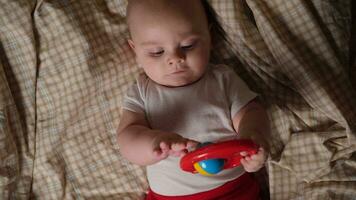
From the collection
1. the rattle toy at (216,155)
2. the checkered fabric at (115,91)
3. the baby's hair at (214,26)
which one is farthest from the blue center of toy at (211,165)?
the baby's hair at (214,26)

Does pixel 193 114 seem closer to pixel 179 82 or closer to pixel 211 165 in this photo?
pixel 179 82

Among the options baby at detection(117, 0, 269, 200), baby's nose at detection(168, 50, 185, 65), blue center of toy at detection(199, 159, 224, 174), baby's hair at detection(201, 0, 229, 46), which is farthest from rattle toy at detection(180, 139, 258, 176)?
baby's hair at detection(201, 0, 229, 46)

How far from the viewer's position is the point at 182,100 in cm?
125

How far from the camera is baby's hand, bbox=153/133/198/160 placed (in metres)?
0.96

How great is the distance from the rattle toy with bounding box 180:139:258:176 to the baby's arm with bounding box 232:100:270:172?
29 millimetres

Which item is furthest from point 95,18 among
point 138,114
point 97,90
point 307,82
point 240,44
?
point 307,82

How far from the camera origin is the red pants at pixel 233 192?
1.25m

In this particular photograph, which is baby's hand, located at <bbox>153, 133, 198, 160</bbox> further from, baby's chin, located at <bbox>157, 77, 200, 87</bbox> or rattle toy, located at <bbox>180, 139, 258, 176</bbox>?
baby's chin, located at <bbox>157, 77, 200, 87</bbox>

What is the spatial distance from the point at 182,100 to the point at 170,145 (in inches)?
11.4

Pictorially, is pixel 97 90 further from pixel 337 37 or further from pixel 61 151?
pixel 337 37

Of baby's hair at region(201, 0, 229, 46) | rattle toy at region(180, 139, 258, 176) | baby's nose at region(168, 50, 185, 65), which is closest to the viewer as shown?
rattle toy at region(180, 139, 258, 176)

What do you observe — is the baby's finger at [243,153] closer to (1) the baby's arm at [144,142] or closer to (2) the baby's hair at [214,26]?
(1) the baby's arm at [144,142]

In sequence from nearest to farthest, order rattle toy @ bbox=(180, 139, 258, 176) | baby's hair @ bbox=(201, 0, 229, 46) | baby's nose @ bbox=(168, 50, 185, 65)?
rattle toy @ bbox=(180, 139, 258, 176) → baby's nose @ bbox=(168, 50, 185, 65) → baby's hair @ bbox=(201, 0, 229, 46)

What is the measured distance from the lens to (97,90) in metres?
1.39
